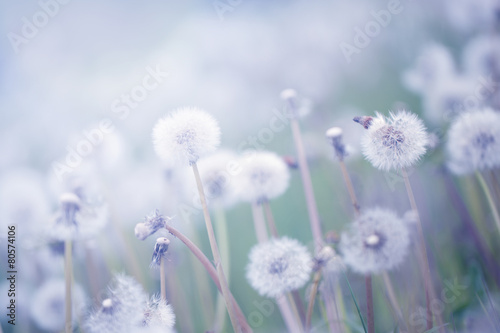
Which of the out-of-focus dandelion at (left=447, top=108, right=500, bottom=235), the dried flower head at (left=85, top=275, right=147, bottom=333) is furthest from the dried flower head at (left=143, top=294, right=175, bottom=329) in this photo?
the out-of-focus dandelion at (left=447, top=108, right=500, bottom=235)

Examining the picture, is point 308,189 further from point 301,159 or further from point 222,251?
point 222,251

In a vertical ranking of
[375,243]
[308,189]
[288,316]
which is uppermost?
[308,189]

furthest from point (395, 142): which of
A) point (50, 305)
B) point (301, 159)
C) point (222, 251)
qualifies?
point (50, 305)

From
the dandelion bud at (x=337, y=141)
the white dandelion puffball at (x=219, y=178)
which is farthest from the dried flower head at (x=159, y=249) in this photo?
the dandelion bud at (x=337, y=141)

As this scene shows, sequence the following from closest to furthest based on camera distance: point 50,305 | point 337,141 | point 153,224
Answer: point 153,224 < point 337,141 < point 50,305

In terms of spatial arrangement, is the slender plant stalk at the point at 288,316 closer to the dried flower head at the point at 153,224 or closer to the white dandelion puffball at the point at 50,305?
the dried flower head at the point at 153,224

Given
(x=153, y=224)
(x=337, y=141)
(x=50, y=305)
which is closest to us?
(x=153, y=224)

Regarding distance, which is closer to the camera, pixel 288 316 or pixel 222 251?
pixel 288 316

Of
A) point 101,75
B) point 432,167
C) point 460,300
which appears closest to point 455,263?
point 460,300
